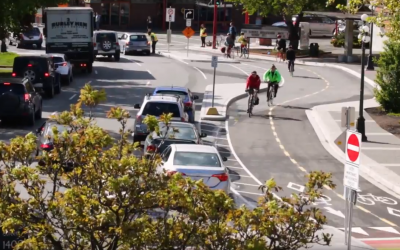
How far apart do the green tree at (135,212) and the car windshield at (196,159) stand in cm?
869

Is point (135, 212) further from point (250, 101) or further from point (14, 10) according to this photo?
point (14, 10)

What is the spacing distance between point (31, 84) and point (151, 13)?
53.5m

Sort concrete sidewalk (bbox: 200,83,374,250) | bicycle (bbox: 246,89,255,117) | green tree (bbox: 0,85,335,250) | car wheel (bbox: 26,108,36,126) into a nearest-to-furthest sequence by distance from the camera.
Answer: green tree (bbox: 0,85,335,250) < car wheel (bbox: 26,108,36,126) < bicycle (bbox: 246,89,255,117) < concrete sidewalk (bbox: 200,83,374,250)

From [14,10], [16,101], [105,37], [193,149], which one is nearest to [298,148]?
[16,101]

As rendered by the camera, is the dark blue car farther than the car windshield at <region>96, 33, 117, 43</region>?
No

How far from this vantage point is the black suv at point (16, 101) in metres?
26.1

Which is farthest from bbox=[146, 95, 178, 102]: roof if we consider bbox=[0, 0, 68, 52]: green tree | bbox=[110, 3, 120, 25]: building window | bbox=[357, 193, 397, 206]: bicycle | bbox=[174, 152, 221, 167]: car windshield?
bbox=[110, 3, 120, 25]: building window

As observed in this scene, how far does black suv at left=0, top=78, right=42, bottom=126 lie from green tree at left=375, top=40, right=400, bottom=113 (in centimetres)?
1325

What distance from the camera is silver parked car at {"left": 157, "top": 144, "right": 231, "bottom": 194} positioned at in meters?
16.8

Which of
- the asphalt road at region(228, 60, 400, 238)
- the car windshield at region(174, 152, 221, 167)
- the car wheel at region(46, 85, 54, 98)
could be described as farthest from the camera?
the car wheel at region(46, 85, 54, 98)

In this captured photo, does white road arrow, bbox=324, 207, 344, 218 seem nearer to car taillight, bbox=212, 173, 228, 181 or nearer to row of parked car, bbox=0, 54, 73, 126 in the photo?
car taillight, bbox=212, 173, 228, 181

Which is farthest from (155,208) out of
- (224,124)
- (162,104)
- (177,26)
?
(177,26)

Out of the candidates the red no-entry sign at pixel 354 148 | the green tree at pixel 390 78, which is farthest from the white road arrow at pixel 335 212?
the green tree at pixel 390 78

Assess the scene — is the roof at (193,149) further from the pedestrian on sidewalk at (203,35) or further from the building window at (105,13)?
the building window at (105,13)
